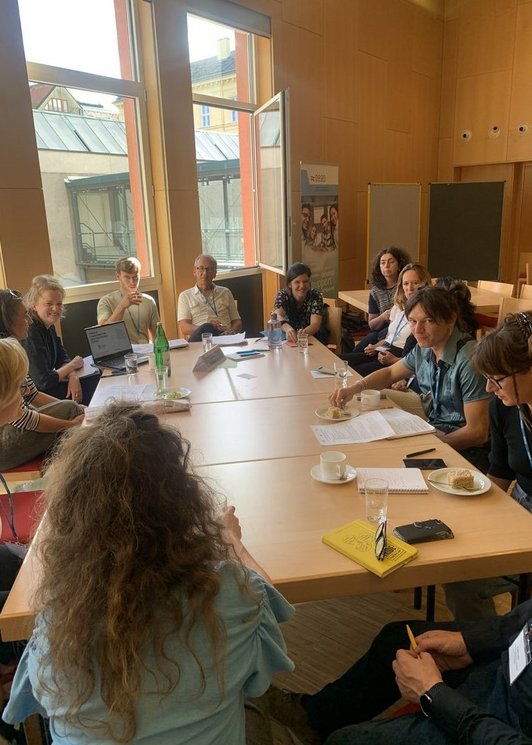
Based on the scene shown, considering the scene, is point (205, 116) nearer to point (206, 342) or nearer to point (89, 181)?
point (89, 181)

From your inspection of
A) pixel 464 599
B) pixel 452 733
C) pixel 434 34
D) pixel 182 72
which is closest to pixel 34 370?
pixel 464 599

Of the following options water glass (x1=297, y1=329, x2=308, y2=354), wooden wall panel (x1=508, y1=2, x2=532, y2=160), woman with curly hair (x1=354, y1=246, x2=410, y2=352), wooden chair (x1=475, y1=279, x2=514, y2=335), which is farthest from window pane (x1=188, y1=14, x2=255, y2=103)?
wooden wall panel (x1=508, y1=2, x2=532, y2=160)

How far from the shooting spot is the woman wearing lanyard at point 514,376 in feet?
5.43

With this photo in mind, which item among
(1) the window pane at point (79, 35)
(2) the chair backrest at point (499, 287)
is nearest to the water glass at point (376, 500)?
(1) the window pane at point (79, 35)

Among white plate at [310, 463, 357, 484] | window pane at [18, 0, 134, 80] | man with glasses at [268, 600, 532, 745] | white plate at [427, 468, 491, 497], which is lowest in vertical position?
man with glasses at [268, 600, 532, 745]

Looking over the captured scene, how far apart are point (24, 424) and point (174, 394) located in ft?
2.27

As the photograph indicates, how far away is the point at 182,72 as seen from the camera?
5.30 m

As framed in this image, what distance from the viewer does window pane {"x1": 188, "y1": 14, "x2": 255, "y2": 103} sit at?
18.4ft

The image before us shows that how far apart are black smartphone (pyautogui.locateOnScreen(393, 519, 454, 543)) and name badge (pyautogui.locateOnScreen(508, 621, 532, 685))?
0.90 feet

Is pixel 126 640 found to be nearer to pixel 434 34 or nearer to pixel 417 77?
A: pixel 417 77

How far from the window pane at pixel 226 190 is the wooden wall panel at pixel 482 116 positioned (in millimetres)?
3480

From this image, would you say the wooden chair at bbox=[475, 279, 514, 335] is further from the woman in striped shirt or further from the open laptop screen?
the woman in striped shirt

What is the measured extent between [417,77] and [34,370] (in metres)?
7.08

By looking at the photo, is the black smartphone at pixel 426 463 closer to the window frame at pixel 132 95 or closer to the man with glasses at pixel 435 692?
the man with glasses at pixel 435 692
